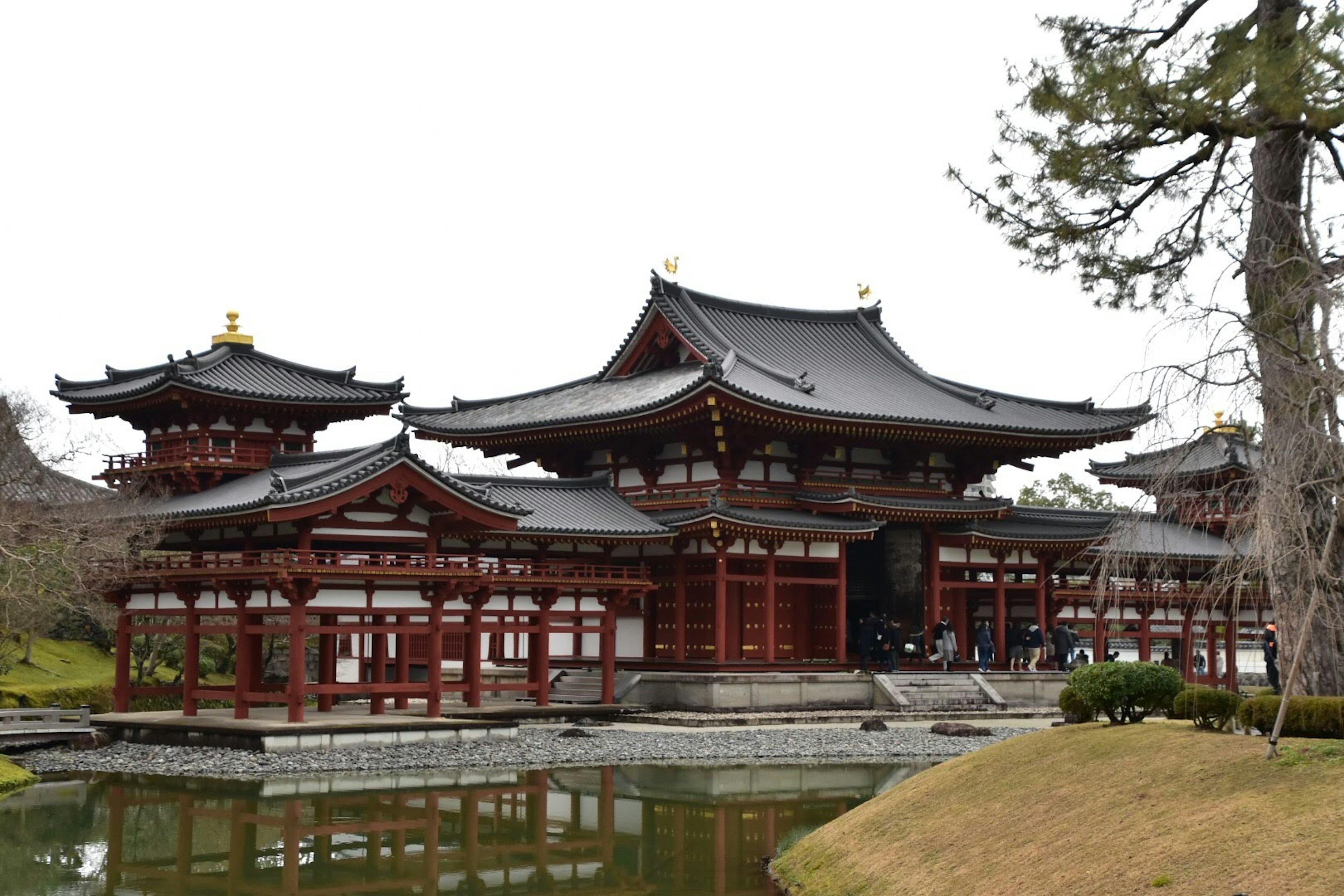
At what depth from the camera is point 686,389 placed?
38.2 m

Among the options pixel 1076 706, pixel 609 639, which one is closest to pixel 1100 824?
pixel 1076 706

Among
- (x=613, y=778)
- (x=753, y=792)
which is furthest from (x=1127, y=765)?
(x=613, y=778)

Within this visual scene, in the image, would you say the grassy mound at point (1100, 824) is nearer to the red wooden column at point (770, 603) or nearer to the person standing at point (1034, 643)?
the red wooden column at point (770, 603)

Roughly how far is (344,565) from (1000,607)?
21.2 m

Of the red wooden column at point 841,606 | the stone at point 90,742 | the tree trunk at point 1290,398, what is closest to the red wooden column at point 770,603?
the red wooden column at point 841,606

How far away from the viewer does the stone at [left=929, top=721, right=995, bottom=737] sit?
3319 centimetres

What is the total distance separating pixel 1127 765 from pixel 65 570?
2782 cm

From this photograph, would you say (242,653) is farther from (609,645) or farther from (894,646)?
(894,646)

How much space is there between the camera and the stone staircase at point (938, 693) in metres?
38.4

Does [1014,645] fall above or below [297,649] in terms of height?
below

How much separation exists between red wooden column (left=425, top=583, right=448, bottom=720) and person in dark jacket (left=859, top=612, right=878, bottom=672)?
1273cm

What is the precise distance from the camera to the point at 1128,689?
17.8m

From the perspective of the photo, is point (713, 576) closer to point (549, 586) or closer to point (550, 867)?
point (549, 586)

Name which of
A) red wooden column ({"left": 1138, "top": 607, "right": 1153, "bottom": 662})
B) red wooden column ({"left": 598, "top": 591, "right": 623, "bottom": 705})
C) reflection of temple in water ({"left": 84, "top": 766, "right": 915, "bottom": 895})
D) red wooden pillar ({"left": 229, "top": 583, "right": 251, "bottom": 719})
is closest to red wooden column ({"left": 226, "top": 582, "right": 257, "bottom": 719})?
red wooden pillar ({"left": 229, "top": 583, "right": 251, "bottom": 719})
